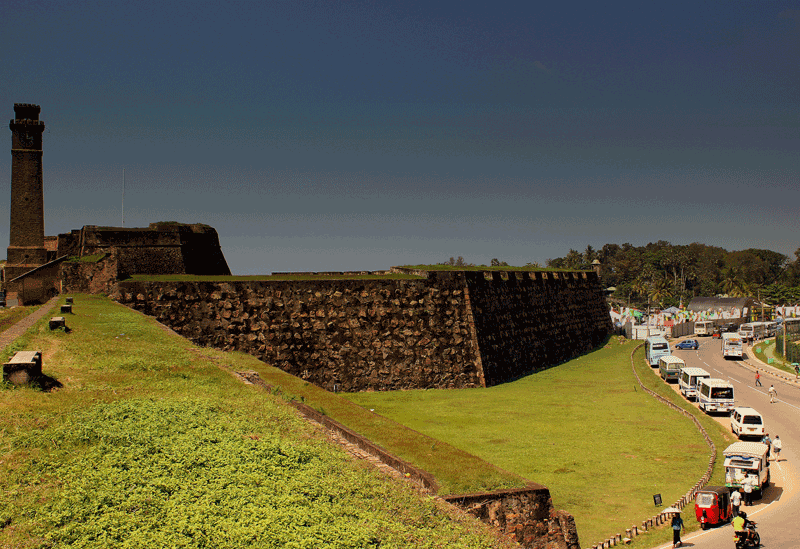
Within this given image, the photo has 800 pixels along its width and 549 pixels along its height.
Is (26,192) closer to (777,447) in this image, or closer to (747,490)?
(747,490)

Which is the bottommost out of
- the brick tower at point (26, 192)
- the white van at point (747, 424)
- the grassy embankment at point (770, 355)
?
the grassy embankment at point (770, 355)

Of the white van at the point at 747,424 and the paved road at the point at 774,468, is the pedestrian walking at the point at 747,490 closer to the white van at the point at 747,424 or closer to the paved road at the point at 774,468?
the paved road at the point at 774,468

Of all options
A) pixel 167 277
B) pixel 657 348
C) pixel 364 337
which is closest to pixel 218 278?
pixel 167 277

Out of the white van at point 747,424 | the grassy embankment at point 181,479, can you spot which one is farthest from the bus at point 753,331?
the grassy embankment at point 181,479

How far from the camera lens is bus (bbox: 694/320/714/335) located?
69.6m

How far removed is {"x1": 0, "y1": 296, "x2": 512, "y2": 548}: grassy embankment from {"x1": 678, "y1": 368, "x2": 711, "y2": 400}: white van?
25082 millimetres

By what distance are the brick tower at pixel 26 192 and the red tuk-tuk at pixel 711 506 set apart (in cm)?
3716

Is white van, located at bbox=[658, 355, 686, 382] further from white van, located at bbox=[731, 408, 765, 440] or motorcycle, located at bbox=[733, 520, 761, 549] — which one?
motorcycle, located at bbox=[733, 520, 761, 549]

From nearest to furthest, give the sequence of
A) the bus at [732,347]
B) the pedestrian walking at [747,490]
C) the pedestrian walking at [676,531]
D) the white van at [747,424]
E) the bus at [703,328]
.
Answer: the pedestrian walking at [676,531] < the pedestrian walking at [747,490] < the white van at [747,424] < the bus at [732,347] < the bus at [703,328]

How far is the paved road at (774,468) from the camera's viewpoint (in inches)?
536

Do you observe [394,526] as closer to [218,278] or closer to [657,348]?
[218,278]

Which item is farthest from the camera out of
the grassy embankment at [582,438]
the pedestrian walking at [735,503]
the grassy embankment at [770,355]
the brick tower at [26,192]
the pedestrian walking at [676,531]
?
the grassy embankment at [770,355]

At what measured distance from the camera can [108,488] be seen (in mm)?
6363

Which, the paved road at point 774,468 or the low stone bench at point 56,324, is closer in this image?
the paved road at point 774,468
